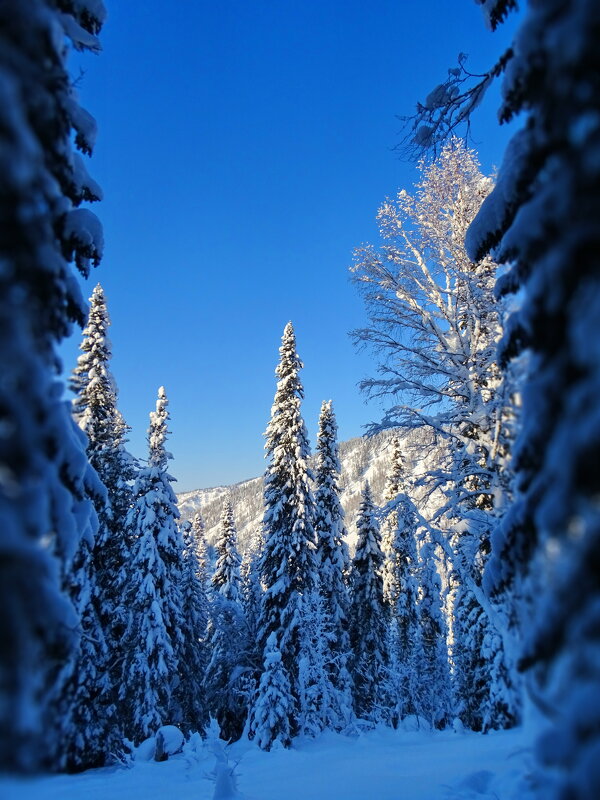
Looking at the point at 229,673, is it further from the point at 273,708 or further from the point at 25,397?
the point at 25,397

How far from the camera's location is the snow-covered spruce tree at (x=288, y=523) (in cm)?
1848

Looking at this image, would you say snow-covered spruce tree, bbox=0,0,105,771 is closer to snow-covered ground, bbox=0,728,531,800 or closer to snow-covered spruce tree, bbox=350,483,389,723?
snow-covered ground, bbox=0,728,531,800

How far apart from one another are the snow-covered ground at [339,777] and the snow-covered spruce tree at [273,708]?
4.48 m

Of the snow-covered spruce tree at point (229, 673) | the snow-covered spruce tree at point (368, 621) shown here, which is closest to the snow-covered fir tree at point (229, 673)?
the snow-covered spruce tree at point (229, 673)

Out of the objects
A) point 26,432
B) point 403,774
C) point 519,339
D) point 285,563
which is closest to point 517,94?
point 519,339

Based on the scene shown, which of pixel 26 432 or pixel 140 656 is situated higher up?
pixel 26 432

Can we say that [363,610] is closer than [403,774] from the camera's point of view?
No

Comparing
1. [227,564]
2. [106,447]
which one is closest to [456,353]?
[106,447]

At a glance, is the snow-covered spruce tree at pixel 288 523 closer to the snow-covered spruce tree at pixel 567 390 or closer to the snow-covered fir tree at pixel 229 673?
the snow-covered fir tree at pixel 229 673

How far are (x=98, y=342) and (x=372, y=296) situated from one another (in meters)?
11.9

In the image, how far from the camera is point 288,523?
19906mm

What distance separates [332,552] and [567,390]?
870 inches

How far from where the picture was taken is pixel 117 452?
1733cm

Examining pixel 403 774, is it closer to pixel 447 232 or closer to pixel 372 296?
pixel 372 296
